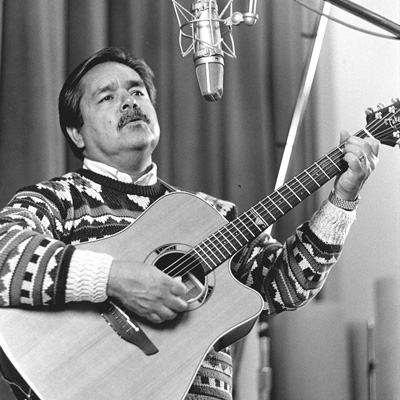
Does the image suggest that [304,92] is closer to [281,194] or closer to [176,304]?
[281,194]

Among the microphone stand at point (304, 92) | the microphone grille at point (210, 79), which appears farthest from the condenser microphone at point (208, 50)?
the microphone stand at point (304, 92)

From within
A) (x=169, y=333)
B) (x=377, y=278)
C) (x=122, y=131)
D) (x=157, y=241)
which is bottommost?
(x=377, y=278)

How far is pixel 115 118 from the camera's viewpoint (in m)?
1.79

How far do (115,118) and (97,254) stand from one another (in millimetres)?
534

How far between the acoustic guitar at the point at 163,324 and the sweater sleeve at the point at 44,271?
0.11 feet

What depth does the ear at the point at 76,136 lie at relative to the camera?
6.14 feet

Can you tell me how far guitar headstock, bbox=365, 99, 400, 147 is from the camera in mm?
1535

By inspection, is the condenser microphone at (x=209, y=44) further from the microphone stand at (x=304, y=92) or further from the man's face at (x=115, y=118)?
the microphone stand at (x=304, y=92)

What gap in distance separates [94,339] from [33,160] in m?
0.79

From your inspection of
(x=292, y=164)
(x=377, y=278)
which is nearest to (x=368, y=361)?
(x=377, y=278)

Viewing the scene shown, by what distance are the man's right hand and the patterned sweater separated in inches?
1.0

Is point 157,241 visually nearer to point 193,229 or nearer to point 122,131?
point 193,229

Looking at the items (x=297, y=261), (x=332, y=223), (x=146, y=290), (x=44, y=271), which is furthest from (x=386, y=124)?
(x=44, y=271)

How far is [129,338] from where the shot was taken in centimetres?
131
